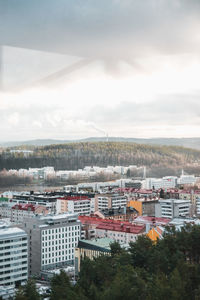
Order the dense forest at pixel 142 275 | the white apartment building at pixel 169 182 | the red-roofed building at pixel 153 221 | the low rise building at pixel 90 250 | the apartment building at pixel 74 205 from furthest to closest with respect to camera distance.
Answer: the white apartment building at pixel 169 182
the apartment building at pixel 74 205
the red-roofed building at pixel 153 221
the low rise building at pixel 90 250
the dense forest at pixel 142 275

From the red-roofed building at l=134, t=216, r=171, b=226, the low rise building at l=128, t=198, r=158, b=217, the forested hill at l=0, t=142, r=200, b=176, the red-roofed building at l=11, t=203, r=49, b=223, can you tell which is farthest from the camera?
the forested hill at l=0, t=142, r=200, b=176

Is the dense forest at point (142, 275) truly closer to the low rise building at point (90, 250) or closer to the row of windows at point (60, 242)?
the low rise building at point (90, 250)

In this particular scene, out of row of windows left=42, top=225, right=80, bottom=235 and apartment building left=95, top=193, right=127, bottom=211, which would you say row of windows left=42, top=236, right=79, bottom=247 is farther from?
apartment building left=95, top=193, right=127, bottom=211

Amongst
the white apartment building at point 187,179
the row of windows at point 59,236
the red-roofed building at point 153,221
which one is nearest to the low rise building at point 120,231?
the red-roofed building at point 153,221

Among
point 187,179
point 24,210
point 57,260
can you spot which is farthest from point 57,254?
point 187,179

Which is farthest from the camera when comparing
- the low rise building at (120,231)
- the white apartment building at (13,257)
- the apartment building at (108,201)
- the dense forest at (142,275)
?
the apartment building at (108,201)

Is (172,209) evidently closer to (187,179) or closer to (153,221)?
(153,221)

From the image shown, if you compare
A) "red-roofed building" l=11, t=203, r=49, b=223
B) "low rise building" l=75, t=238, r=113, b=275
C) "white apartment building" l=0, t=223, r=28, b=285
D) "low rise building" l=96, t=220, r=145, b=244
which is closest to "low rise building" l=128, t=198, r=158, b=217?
"red-roofed building" l=11, t=203, r=49, b=223
